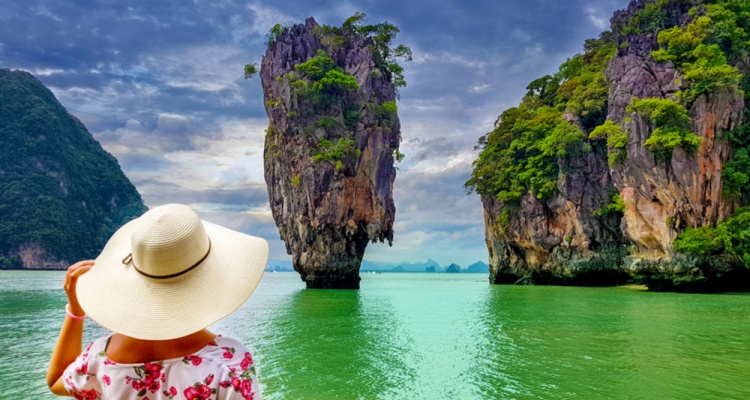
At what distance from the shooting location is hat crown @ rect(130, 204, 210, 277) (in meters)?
1.48

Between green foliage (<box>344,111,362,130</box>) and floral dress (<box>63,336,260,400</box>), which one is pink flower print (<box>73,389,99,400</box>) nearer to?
floral dress (<box>63,336,260,400</box>)

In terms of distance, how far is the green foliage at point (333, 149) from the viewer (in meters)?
30.5

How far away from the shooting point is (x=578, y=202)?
106 feet

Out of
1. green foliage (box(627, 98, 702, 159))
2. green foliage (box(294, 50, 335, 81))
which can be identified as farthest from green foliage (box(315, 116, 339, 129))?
green foliage (box(627, 98, 702, 159))

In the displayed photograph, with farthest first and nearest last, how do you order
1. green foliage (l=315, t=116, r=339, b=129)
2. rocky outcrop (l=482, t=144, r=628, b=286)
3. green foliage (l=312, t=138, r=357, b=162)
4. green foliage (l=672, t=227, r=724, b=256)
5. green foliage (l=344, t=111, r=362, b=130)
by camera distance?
rocky outcrop (l=482, t=144, r=628, b=286) < green foliage (l=344, t=111, r=362, b=130) < green foliage (l=315, t=116, r=339, b=129) < green foliage (l=312, t=138, r=357, b=162) < green foliage (l=672, t=227, r=724, b=256)

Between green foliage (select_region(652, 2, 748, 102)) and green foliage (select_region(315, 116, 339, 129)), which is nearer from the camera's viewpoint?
green foliage (select_region(652, 2, 748, 102))

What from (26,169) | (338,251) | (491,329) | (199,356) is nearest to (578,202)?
(338,251)

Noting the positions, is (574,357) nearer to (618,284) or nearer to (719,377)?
(719,377)

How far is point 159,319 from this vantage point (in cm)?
151

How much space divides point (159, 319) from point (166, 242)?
25cm

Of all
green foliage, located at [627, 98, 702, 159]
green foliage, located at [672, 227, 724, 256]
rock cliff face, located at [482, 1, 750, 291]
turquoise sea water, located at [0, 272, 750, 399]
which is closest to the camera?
turquoise sea water, located at [0, 272, 750, 399]

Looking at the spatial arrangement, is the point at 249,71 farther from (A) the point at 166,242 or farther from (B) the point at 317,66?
(A) the point at 166,242

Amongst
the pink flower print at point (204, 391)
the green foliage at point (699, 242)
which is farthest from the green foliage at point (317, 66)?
the pink flower print at point (204, 391)

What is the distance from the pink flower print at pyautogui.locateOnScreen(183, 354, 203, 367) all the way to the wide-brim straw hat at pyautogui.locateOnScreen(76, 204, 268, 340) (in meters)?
0.10
